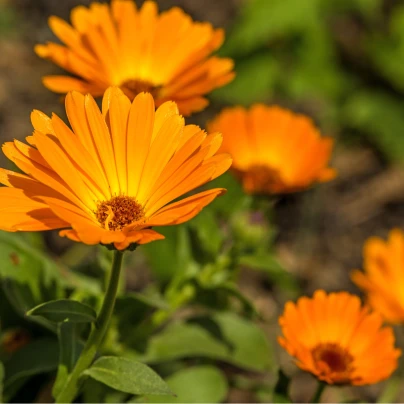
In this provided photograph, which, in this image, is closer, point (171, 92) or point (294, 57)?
point (171, 92)

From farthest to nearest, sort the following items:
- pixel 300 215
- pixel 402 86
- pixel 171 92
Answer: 1. pixel 402 86
2. pixel 300 215
3. pixel 171 92

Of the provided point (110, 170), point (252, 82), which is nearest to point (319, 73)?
point (252, 82)

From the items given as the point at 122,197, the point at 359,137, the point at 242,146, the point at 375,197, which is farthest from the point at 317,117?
the point at 122,197

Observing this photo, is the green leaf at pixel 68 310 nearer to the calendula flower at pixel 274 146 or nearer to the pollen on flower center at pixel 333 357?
the pollen on flower center at pixel 333 357

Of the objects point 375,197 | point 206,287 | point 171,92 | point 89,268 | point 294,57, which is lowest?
point 206,287

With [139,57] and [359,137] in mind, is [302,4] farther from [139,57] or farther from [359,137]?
[139,57]

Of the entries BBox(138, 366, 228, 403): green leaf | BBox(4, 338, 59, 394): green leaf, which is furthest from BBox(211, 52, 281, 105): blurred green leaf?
BBox(4, 338, 59, 394): green leaf
